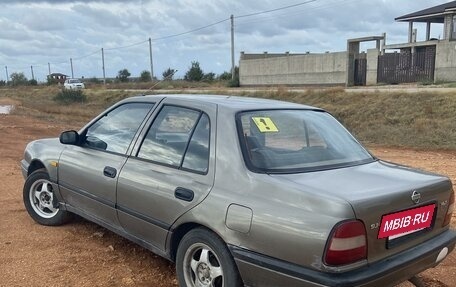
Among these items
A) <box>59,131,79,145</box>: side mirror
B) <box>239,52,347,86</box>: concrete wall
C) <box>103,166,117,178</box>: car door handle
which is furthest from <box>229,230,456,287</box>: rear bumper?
<box>239,52,347,86</box>: concrete wall

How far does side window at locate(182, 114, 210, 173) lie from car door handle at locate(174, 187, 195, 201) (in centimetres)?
17

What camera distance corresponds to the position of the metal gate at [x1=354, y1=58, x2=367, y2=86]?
97.1 ft

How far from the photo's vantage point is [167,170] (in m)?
3.67

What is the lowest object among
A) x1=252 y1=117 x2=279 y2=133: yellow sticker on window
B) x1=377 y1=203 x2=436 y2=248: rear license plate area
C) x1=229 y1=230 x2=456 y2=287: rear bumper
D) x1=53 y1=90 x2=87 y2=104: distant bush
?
x1=53 y1=90 x2=87 y2=104: distant bush

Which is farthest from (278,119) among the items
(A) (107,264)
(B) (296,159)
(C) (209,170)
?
(A) (107,264)

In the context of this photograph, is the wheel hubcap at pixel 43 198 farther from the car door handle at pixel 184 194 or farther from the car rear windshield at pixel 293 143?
the car rear windshield at pixel 293 143

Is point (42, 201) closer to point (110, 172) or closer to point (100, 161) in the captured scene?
Result: point (100, 161)

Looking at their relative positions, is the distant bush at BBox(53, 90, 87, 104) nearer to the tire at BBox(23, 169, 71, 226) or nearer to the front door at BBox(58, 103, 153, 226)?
the tire at BBox(23, 169, 71, 226)

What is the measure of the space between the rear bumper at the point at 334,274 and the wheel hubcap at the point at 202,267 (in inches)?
10.9

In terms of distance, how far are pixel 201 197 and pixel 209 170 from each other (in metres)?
0.20

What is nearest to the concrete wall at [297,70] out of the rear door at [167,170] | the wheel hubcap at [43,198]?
the wheel hubcap at [43,198]

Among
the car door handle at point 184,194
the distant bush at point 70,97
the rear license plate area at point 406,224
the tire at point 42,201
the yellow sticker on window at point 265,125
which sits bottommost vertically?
the distant bush at point 70,97

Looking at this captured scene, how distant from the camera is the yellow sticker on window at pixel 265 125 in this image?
3.53 m

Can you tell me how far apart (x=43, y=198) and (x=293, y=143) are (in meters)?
3.13
